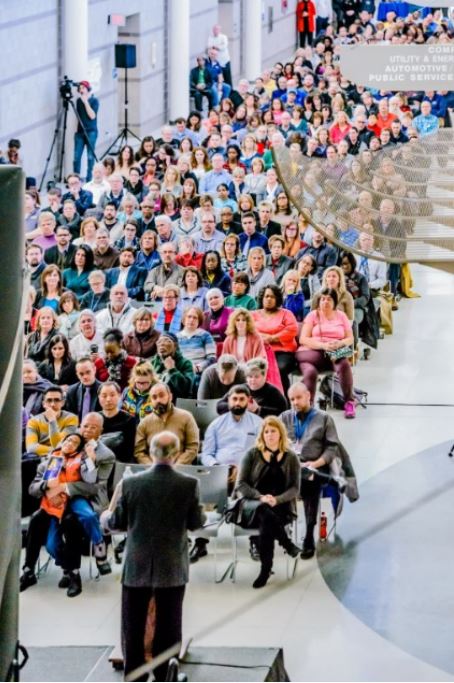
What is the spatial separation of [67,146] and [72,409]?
12377mm

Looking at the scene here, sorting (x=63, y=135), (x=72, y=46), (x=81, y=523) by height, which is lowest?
(x=81, y=523)

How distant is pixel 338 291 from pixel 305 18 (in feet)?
90.5

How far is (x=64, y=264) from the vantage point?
12688mm

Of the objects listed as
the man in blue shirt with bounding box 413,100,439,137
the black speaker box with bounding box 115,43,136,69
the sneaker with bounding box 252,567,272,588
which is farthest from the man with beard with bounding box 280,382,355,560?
the black speaker box with bounding box 115,43,136,69

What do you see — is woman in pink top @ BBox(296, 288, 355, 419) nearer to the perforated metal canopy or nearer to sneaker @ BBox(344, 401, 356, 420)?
sneaker @ BBox(344, 401, 356, 420)

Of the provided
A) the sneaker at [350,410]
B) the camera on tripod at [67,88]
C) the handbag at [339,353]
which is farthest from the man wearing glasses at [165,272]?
the camera on tripod at [67,88]

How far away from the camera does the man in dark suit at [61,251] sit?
1269 cm

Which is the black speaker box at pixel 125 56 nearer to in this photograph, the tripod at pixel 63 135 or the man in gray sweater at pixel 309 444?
the tripod at pixel 63 135

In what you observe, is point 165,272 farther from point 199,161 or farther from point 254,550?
point 199,161

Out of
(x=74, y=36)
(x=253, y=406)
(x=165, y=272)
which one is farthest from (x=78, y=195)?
(x=253, y=406)

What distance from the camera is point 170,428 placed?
8586mm

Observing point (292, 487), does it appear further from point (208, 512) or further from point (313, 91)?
point (313, 91)

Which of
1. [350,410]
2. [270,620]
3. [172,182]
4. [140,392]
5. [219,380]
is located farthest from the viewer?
[172,182]

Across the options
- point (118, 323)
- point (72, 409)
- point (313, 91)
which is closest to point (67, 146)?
point (313, 91)
